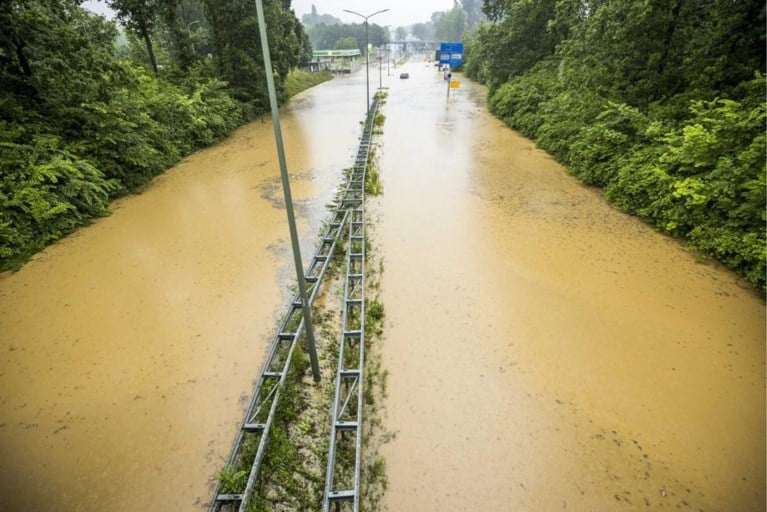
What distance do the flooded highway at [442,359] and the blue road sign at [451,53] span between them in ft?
80.1

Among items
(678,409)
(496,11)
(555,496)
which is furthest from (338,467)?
(496,11)

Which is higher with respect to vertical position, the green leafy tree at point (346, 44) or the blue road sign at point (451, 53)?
the green leafy tree at point (346, 44)

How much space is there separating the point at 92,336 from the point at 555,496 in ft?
22.3

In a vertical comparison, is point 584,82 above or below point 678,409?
above

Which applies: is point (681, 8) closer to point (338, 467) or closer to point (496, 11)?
Answer: point (338, 467)

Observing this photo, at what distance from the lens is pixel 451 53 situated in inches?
1160

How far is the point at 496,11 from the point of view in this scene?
2788cm

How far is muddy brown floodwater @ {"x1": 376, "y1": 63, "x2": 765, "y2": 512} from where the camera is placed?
3740 millimetres

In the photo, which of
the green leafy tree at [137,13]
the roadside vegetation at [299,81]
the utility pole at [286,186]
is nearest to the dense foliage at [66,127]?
the green leafy tree at [137,13]

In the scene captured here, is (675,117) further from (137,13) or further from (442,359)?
(137,13)

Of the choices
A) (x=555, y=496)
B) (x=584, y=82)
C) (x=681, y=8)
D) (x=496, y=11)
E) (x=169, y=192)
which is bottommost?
(x=555, y=496)

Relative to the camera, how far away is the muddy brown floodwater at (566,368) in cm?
374

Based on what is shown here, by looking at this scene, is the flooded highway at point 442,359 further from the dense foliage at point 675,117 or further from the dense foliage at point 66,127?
the dense foliage at point 66,127

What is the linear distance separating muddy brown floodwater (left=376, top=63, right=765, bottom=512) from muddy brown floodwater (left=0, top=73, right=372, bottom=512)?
89.0 inches
